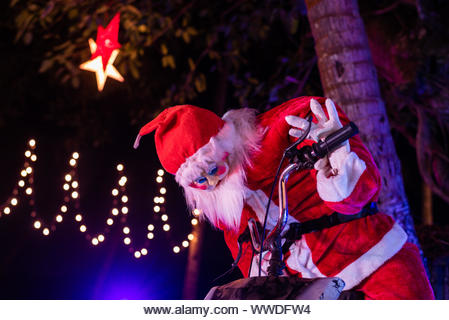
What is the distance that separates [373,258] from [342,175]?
441 millimetres

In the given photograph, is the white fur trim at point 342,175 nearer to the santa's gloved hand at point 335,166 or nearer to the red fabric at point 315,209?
the santa's gloved hand at point 335,166

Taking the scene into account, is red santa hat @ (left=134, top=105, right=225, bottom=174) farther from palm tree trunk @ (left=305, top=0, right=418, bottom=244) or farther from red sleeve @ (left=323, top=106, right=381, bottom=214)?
palm tree trunk @ (left=305, top=0, right=418, bottom=244)

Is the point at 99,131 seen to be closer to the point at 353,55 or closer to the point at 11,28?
the point at 11,28

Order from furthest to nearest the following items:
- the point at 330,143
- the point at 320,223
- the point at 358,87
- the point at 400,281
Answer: the point at 358,87
the point at 320,223
the point at 400,281
the point at 330,143

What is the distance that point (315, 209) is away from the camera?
206 cm

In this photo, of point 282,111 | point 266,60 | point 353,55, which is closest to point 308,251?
point 282,111

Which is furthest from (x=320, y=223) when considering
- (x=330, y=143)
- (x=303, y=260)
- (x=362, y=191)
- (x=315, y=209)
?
(x=330, y=143)

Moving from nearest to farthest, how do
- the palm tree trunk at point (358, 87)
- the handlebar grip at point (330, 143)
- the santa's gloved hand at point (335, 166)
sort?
the handlebar grip at point (330, 143) < the santa's gloved hand at point (335, 166) < the palm tree trunk at point (358, 87)

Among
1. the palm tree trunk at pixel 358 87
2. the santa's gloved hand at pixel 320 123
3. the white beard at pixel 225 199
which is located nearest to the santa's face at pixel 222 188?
the white beard at pixel 225 199

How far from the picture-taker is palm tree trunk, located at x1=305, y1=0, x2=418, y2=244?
9.05ft

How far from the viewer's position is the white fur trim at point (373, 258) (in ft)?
6.31

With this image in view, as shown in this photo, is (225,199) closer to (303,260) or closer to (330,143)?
(303,260)

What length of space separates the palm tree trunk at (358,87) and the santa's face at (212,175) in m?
0.98
